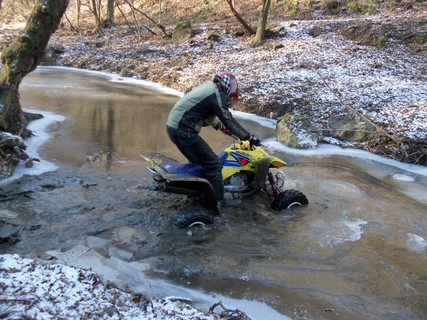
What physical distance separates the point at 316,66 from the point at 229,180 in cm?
912

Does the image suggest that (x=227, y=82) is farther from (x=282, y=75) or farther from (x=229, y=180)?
(x=282, y=75)

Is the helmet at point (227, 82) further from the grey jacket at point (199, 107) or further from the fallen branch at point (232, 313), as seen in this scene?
the fallen branch at point (232, 313)

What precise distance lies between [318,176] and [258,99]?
16.8 feet

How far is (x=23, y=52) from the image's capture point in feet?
26.8

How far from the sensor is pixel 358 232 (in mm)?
5395

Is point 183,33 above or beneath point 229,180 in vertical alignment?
above

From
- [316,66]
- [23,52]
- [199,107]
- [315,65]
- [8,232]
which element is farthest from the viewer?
[315,65]

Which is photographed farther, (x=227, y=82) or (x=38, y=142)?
(x=38, y=142)

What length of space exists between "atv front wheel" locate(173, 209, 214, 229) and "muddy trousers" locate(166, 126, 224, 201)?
32cm

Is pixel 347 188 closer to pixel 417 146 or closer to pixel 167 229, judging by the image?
pixel 417 146

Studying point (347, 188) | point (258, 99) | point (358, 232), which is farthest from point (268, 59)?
point (358, 232)

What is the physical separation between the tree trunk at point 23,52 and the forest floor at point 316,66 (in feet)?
18.9

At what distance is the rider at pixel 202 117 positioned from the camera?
16.6 feet

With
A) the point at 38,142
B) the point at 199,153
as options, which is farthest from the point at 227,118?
the point at 38,142
